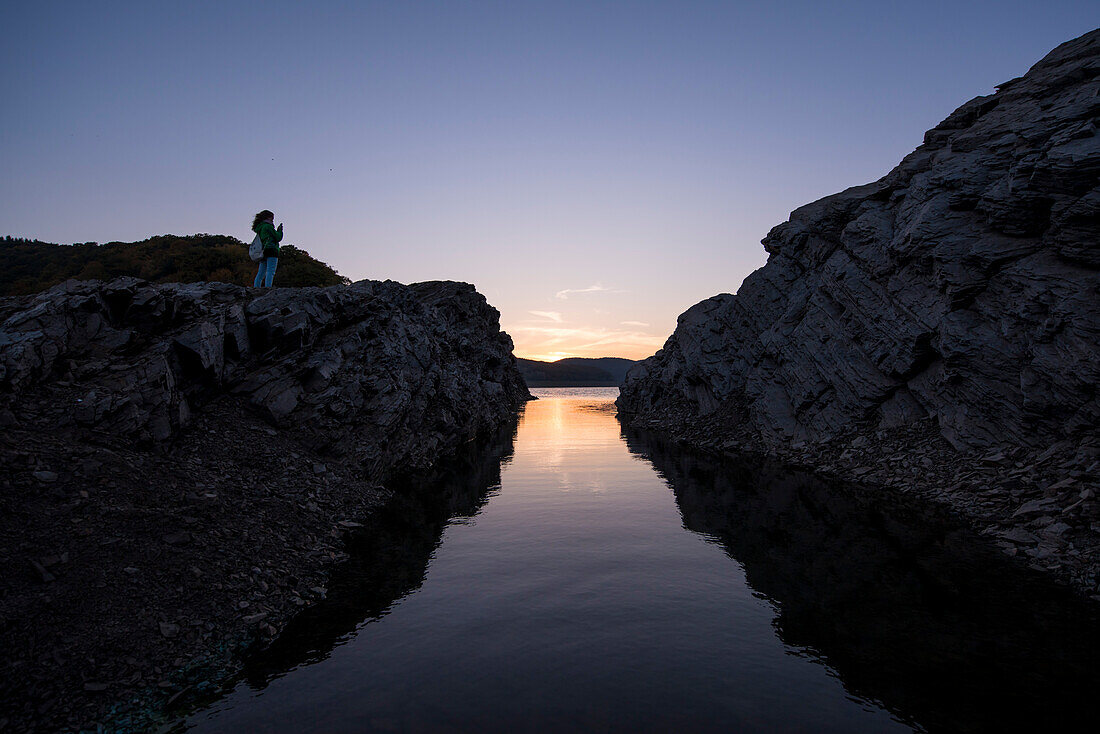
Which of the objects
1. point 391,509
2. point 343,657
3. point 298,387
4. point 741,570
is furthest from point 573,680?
point 298,387

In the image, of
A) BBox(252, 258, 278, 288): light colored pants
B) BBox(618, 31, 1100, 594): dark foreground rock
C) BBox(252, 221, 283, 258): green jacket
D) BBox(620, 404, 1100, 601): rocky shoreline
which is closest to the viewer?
BBox(620, 404, 1100, 601): rocky shoreline

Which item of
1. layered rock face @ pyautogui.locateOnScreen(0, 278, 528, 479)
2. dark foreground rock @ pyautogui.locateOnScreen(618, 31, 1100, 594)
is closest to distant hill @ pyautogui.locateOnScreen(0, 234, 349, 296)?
layered rock face @ pyautogui.locateOnScreen(0, 278, 528, 479)

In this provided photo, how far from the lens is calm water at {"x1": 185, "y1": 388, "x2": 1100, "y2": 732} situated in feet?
35.5

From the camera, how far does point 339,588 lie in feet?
55.8

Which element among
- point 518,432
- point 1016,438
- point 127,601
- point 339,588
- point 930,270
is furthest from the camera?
point 518,432

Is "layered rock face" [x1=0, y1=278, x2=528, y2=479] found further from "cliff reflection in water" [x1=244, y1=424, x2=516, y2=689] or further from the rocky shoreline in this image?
the rocky shoreline

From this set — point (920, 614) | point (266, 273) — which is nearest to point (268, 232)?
point (266, 273)

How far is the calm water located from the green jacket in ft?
54.3

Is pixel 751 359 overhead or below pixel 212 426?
overhead

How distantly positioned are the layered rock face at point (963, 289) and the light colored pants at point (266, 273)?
37891mm

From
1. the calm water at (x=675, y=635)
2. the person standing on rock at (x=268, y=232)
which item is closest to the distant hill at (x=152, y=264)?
the person standing on rock at (x=268, y=232)

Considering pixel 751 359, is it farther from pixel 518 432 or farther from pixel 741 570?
pixel 741 570

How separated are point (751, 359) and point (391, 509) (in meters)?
42.5

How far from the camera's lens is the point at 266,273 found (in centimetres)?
3347
